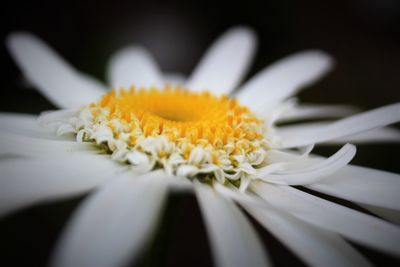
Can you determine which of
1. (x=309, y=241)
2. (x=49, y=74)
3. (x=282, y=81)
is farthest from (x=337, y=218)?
(x=49, y=74)

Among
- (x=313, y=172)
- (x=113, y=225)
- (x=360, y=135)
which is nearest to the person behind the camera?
(x=113, y=225)

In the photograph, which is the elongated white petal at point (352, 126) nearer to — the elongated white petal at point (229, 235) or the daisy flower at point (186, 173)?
the daisy flower at point (186, 173)

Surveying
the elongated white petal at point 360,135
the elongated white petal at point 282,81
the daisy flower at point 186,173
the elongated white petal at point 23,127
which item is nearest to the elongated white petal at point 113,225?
the daisy flower at point 186,173

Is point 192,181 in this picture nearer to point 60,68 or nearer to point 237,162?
point 237,162

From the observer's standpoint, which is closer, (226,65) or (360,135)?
(360,135)

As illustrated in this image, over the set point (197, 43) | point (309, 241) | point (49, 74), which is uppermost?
point (197, 43)

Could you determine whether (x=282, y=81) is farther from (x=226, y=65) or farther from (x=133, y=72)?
(x=133, y=72)

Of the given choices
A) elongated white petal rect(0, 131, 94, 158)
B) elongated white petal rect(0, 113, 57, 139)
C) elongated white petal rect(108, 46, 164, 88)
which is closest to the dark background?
elongated white petal rect(108, 46, 164, 88)
